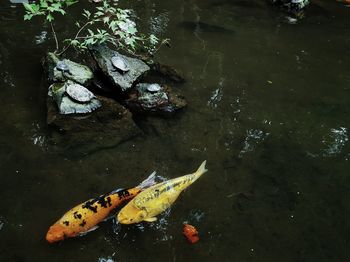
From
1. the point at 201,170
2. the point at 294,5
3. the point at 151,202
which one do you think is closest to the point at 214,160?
the point at 201,170

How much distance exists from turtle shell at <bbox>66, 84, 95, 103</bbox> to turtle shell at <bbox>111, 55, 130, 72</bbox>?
25.1 inches

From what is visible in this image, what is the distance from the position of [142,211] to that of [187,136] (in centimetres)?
176

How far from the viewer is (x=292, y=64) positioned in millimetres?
7215

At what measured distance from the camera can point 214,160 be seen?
4711 mm

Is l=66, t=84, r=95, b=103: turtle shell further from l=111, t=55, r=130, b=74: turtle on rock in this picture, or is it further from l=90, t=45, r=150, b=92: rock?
l=111, t=55, r=130, b=74: turtle on rock

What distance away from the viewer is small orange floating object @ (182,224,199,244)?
3.68 m

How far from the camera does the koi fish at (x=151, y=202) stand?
137 inches

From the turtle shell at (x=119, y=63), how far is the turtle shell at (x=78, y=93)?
636 millimetres

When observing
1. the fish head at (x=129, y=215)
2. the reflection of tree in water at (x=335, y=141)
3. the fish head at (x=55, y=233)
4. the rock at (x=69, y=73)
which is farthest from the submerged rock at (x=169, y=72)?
the fish head at (x=55, y=233)

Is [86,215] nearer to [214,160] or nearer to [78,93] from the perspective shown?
[214,160]

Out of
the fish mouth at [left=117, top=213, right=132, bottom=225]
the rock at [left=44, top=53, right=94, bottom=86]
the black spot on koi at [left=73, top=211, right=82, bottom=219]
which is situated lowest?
the fish mouth at [left=117, top=213, right=132, bottom=225]

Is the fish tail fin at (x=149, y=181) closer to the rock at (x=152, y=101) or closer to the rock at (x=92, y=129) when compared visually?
the rock at (x=92, y=129)

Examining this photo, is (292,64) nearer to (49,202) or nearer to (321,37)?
(321,37)

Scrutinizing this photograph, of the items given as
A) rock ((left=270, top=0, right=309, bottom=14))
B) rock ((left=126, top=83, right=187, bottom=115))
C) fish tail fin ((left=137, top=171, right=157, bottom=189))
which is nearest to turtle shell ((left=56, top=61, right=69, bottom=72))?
rock ((left=126, top=83, right=187, bottom=115))
